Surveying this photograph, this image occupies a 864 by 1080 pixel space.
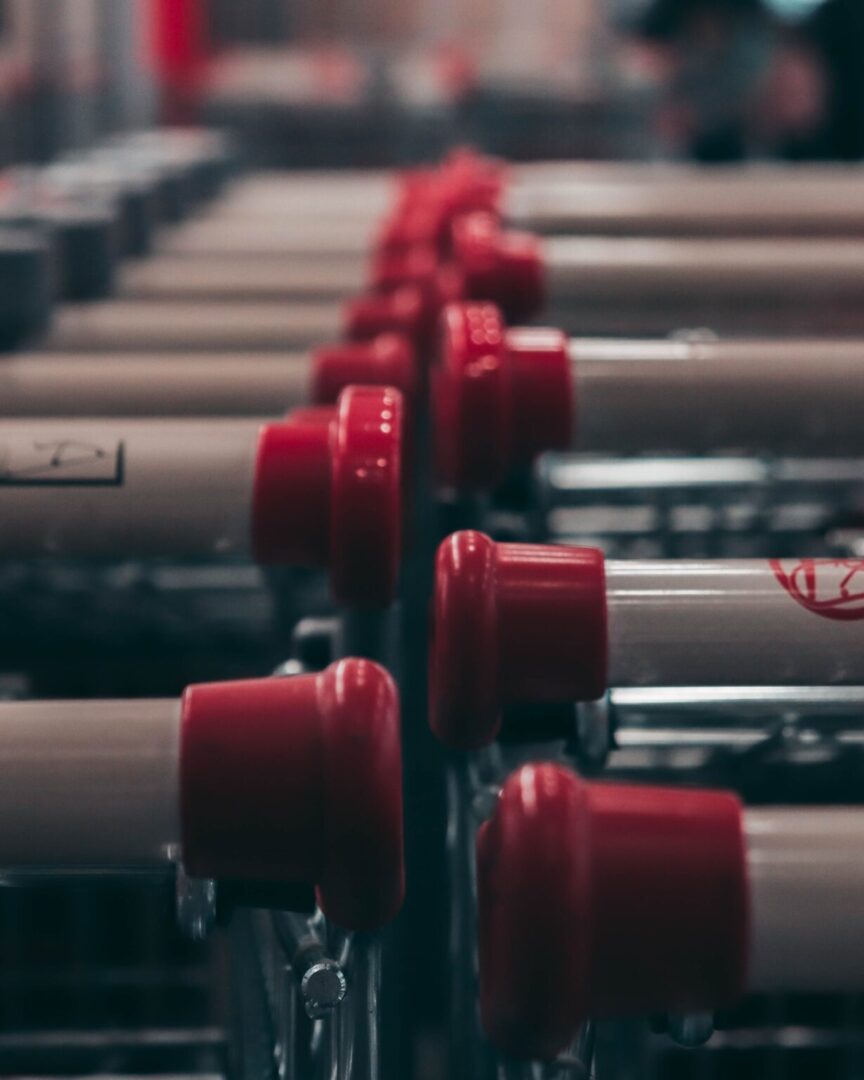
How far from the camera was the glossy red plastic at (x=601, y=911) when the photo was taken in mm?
422

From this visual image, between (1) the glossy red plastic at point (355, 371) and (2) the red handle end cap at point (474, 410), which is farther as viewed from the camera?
(1) the glossy red plastic at point (355, 371)

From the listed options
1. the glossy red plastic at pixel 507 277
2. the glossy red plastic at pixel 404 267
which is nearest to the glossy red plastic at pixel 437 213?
the glossy red plastic at pixel 404 267

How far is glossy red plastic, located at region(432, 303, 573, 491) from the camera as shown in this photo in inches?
30.0

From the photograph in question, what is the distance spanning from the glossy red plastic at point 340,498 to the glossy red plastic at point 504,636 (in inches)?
3.5

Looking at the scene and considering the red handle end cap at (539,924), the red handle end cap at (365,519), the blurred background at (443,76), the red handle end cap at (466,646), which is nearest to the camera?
the red handle end cap at (539,924)

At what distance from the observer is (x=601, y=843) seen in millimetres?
430

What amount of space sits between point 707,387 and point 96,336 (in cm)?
53

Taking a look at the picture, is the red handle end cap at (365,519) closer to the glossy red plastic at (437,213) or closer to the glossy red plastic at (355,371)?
the glossy red plastic at (355,371)

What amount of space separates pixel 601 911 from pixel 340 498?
0.28 metres

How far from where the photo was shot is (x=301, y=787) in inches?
18.6

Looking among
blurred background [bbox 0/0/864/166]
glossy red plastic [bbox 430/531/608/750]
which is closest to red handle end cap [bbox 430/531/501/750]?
glossy red plastic [bbox 430/531/608/750]

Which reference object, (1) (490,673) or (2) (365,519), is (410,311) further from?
(1) (490,673)

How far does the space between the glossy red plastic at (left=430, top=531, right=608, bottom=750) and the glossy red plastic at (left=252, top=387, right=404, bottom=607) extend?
9 centimetres

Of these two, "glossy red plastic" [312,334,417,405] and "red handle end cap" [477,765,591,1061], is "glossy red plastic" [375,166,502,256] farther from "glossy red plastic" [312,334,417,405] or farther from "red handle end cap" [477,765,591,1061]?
"red handle end cap" [477,765,591,1061]
